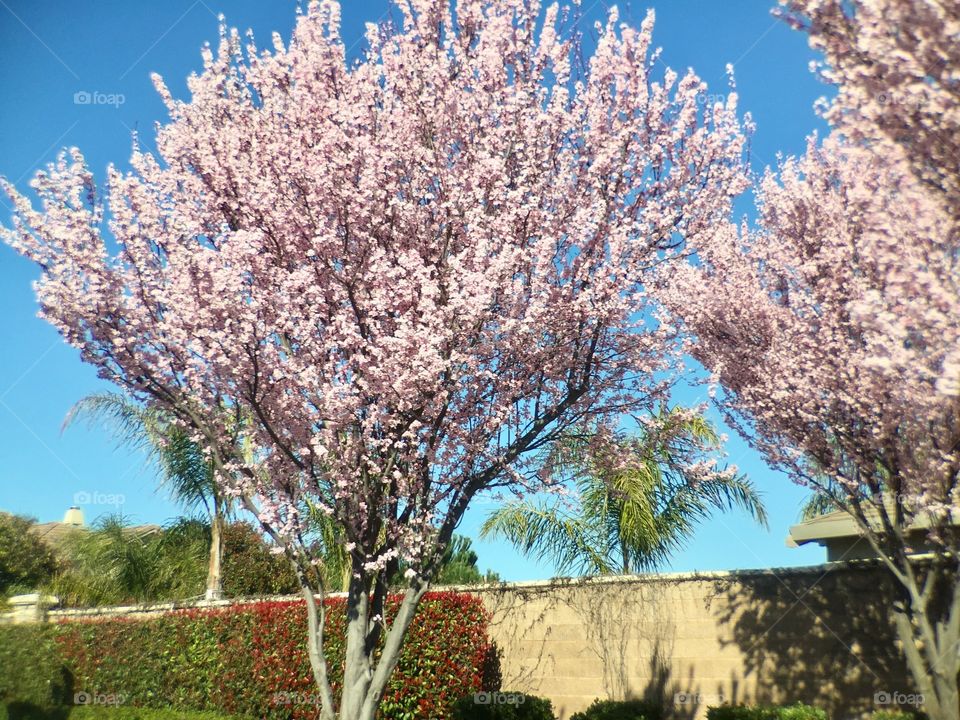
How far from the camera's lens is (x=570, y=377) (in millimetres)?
9352

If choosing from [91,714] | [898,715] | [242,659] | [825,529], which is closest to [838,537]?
[825,529]

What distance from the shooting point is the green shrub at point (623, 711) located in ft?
38.3

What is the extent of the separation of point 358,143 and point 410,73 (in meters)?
1.53

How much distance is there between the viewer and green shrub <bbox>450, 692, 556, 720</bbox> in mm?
12430

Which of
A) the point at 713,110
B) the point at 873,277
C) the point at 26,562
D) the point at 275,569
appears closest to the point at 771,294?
the point at 873,277

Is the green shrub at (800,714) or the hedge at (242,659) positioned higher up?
the hedge at (242,659)

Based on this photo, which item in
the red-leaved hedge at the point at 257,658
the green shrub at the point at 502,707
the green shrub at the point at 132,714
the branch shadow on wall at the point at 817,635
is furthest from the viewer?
the green shrub at the point at 132,714

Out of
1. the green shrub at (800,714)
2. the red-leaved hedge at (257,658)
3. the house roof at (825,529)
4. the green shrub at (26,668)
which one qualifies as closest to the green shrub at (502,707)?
the red-leaved hedge at (257,658)

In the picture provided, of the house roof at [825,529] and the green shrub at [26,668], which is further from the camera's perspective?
the house roof at [825,529]

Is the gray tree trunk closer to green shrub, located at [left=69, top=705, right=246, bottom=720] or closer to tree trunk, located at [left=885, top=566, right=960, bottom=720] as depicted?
tree trunk, located at [left=885, top=566, right=960, bottom=720]

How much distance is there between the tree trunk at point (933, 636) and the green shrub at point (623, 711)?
328 centimetres

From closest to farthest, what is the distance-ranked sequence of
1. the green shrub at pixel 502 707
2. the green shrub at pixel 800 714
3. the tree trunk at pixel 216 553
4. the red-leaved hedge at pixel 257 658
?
the green shrub at pixel 800 714 → the green shrub at pixel 502 707 → the red-leaved hedge at pixel 257 658 → the tree trunk at pixel 216 553

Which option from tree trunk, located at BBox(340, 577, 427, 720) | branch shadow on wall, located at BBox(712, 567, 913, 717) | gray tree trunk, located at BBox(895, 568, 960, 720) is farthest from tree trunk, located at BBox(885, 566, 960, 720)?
tree trunk, located at BBox(340, 577, 427, 720)

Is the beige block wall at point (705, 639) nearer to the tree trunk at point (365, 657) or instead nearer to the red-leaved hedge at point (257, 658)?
the red-leaved hedge at point (257, 658)
